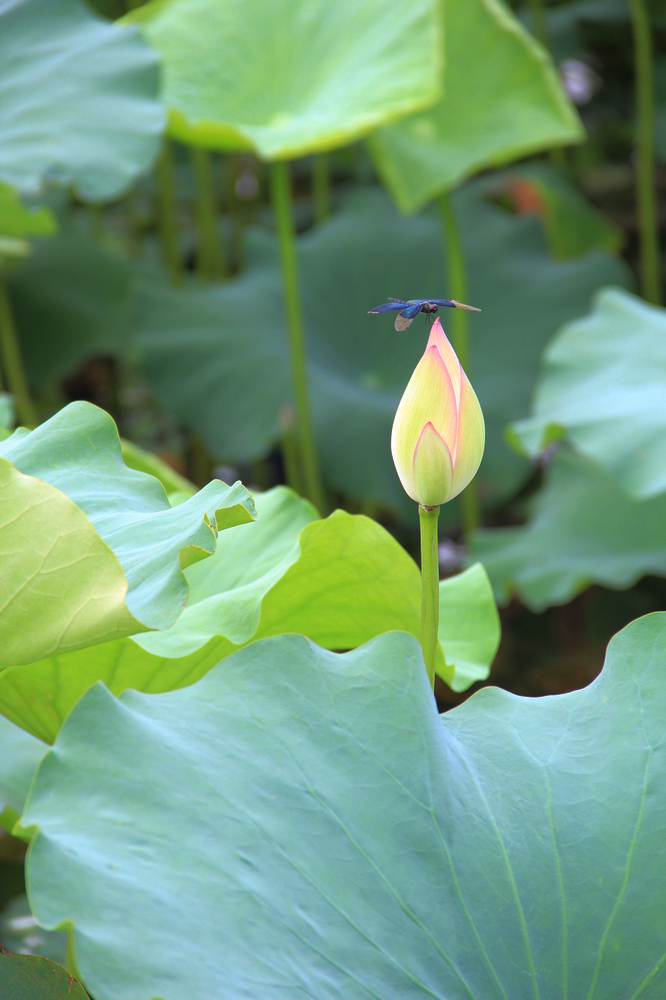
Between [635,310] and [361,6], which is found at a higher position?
[361,6]

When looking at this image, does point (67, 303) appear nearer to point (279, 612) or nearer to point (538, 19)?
point (538, 19)

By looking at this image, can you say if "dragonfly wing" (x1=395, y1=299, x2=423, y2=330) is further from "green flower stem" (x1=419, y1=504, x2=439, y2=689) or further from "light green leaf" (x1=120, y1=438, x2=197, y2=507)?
"light green leaf" (x1=120, y1=438, x2=197, y2=507)

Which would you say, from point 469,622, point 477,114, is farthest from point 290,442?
point 469,622

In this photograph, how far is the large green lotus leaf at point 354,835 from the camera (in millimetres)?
396

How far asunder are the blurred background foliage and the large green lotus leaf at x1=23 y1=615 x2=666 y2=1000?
28.1 inches

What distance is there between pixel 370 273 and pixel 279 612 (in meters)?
1.68

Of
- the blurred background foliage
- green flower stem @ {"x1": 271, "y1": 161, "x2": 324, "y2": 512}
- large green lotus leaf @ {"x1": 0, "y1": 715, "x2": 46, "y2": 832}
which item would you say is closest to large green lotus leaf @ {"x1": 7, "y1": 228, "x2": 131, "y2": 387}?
the blurred background foliage

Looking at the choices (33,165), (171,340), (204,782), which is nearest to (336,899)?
(204,782)

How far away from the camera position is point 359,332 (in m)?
2.13

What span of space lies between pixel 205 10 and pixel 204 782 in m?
1.52

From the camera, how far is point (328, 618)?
2.15 ft

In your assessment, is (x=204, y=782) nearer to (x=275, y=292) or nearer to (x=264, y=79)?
(x=264, y=79)

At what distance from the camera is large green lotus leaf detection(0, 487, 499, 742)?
577 mm

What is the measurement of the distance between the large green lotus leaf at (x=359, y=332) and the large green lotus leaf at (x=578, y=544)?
0.23m
